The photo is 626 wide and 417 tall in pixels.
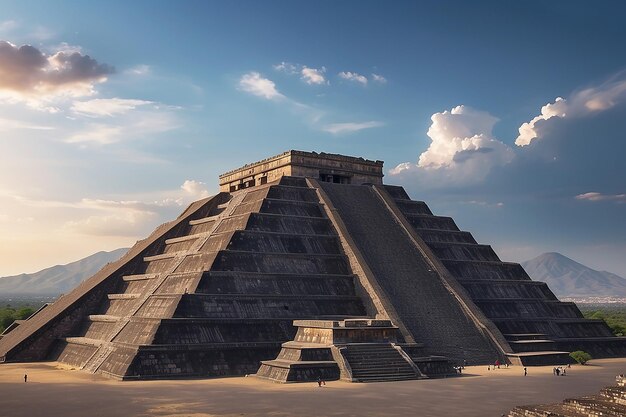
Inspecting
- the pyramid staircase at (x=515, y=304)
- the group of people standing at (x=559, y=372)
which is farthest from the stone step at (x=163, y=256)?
the group of people standing at (x=559, y=372)

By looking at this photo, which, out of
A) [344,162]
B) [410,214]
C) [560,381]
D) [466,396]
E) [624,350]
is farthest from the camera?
[344,162]

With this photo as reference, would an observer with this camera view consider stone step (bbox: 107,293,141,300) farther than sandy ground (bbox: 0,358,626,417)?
Yes

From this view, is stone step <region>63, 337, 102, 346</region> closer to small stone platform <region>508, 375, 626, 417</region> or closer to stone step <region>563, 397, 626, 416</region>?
small stone platform <region>508, 375, 626, 417</region>

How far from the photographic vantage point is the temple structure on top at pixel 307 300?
47.6 metres

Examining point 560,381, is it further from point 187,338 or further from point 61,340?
point 61,340

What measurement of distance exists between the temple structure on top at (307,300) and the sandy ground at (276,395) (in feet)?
9.74

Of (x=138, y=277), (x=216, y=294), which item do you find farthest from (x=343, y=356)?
(x=138, y=277)

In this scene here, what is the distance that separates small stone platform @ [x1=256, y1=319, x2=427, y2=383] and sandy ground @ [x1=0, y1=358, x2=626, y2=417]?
128cm

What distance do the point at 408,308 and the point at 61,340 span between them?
29278 mm

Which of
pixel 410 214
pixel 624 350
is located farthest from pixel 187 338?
pixel 624 350

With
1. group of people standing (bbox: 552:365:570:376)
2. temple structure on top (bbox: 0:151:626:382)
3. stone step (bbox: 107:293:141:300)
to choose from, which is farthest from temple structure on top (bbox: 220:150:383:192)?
group of people standing (bbox: 552:365:570:376)

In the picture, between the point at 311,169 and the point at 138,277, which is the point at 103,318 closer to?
the point at 138,277

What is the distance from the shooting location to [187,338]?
48219 millimetres

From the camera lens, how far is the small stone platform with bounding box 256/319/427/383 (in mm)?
44656
